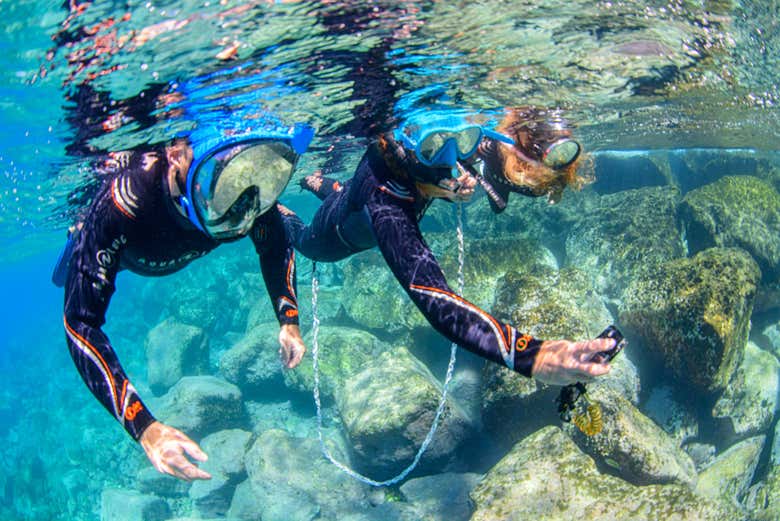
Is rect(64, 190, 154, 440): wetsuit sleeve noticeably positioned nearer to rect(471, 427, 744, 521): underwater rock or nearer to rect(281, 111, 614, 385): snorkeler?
rect(281, 111, 614, 385): snorkeler

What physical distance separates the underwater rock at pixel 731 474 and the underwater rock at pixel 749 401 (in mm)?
798

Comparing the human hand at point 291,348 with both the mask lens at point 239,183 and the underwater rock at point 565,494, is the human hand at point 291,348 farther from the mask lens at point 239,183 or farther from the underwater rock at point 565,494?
the underwater rock at point 565,494

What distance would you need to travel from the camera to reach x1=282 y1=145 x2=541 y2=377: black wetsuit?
2689mm

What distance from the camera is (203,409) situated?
12133 millimetres

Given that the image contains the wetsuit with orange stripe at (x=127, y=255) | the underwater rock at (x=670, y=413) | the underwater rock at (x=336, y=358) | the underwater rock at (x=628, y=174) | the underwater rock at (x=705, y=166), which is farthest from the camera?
the underwater rock at (x=628, y=174)

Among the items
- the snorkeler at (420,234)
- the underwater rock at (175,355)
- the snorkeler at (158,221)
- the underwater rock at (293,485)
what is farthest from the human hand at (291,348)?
the underwater rock at (175,355)

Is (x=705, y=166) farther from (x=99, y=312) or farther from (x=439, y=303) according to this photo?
(x=99, y=312)

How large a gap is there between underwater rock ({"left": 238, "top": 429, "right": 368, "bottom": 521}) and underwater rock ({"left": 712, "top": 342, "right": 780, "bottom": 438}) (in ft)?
23.4

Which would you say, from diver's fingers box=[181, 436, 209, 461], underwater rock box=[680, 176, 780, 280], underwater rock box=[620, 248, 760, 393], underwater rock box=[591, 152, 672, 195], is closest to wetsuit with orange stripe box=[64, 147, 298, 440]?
diver's fingers box=[181, 436, 209, 461]

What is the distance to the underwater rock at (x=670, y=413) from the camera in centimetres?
771

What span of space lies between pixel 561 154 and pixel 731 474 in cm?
610

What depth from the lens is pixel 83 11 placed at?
4.38m

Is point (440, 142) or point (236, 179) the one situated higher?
point (236, 179)

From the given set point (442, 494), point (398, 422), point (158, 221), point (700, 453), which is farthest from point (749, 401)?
point (158, 221)
